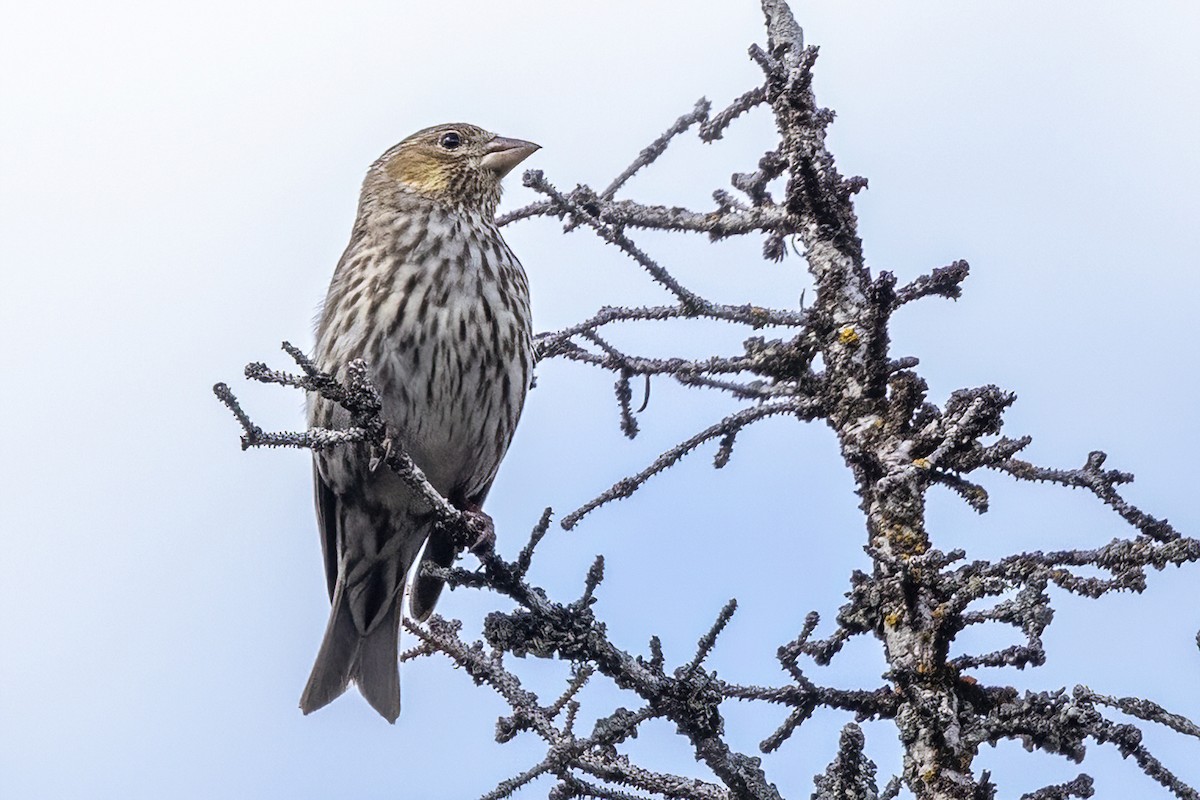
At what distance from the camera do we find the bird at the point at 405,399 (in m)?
5.02

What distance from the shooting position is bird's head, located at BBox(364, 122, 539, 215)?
6.06 metres

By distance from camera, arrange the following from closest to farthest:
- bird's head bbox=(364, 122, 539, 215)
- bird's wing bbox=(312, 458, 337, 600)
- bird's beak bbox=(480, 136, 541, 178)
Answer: bird's wing bbox=(312, 458, 337, 600), bird's head bbox=(364, 122, 539, 215), bird's beak bbox=(480, 136, 541, 178)

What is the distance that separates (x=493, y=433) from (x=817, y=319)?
1.81 metres

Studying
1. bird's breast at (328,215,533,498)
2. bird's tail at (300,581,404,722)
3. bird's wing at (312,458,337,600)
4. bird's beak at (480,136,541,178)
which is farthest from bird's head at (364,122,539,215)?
bird's tail at (300,581,404,722)

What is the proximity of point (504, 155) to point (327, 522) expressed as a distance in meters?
1.80

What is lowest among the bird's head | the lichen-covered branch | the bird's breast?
the lichen-covered branch

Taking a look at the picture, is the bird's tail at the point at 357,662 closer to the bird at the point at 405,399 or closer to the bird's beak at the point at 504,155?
the bird at the point at 405,399

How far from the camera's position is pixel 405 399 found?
4.98 m

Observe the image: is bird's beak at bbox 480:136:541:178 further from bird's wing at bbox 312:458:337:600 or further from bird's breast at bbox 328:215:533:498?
bird's wing at bbox 312:458:337:600

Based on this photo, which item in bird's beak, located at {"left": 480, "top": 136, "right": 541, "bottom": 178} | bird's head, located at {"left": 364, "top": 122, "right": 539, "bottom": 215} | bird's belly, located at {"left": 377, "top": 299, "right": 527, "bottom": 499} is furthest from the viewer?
bird's beak, located at {"left": 480, "top": 136, "right": 541, "bottom": 178}

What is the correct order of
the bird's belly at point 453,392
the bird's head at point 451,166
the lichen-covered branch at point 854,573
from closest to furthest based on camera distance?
1. the lichen-covered branch at point 854,573
2. the bird's belly at point 453,392
3. the bird's head at point 451,166

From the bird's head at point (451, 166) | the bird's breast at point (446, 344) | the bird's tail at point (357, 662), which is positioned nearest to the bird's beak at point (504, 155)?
the bird's head at point (451, 166)

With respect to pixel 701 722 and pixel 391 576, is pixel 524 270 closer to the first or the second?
pixel 391 576

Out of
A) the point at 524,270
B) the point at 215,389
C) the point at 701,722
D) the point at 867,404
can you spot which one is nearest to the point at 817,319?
the point at 867,404
